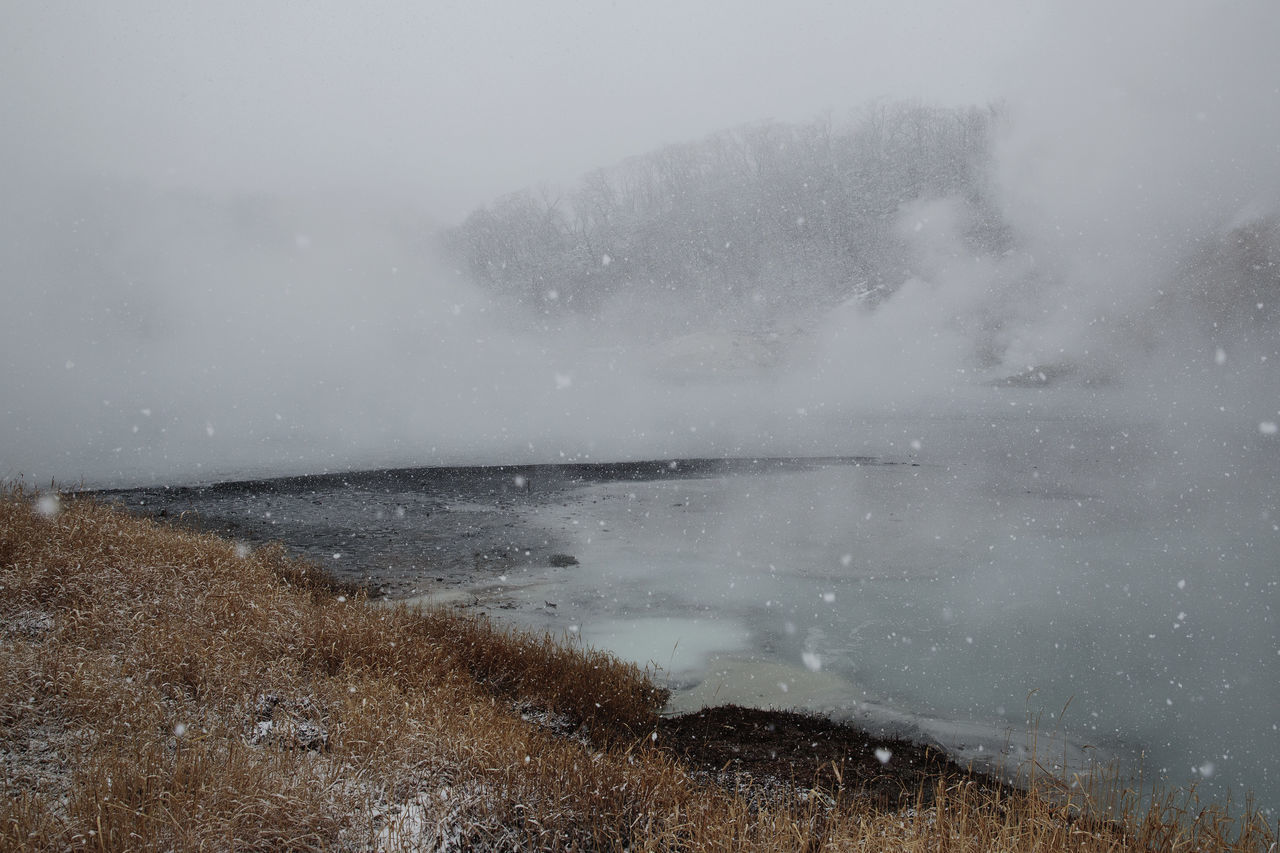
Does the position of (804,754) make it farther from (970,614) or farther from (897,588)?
(897,588)

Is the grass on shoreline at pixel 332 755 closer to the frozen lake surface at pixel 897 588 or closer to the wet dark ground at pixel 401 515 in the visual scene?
the frozen lake surface at pixel 897 588

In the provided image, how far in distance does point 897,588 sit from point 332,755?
19234mm

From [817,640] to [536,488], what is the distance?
3285 cm

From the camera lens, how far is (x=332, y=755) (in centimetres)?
608

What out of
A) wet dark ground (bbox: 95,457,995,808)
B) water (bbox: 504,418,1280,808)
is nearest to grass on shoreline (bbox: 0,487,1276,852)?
wet dark ground (bbox: 95,457,995,808)

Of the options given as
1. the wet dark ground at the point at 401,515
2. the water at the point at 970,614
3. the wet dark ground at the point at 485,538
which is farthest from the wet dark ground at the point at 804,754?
the wet dark ground at the point at 401,515

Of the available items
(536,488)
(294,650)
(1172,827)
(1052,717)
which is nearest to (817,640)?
(1052,717)

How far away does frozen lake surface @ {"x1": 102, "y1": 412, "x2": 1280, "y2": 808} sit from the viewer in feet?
40.7

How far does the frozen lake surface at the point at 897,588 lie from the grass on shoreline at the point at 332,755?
3.41m

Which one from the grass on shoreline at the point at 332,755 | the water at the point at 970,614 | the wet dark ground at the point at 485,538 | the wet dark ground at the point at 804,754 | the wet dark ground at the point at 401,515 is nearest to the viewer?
the grass on shoreline at the point at 332,755

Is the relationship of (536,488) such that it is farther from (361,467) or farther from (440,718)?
(440,718)

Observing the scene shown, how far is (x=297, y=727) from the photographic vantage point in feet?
23.0

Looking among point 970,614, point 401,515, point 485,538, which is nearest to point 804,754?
point 970,614

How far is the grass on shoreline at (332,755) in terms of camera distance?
484 centimetres
